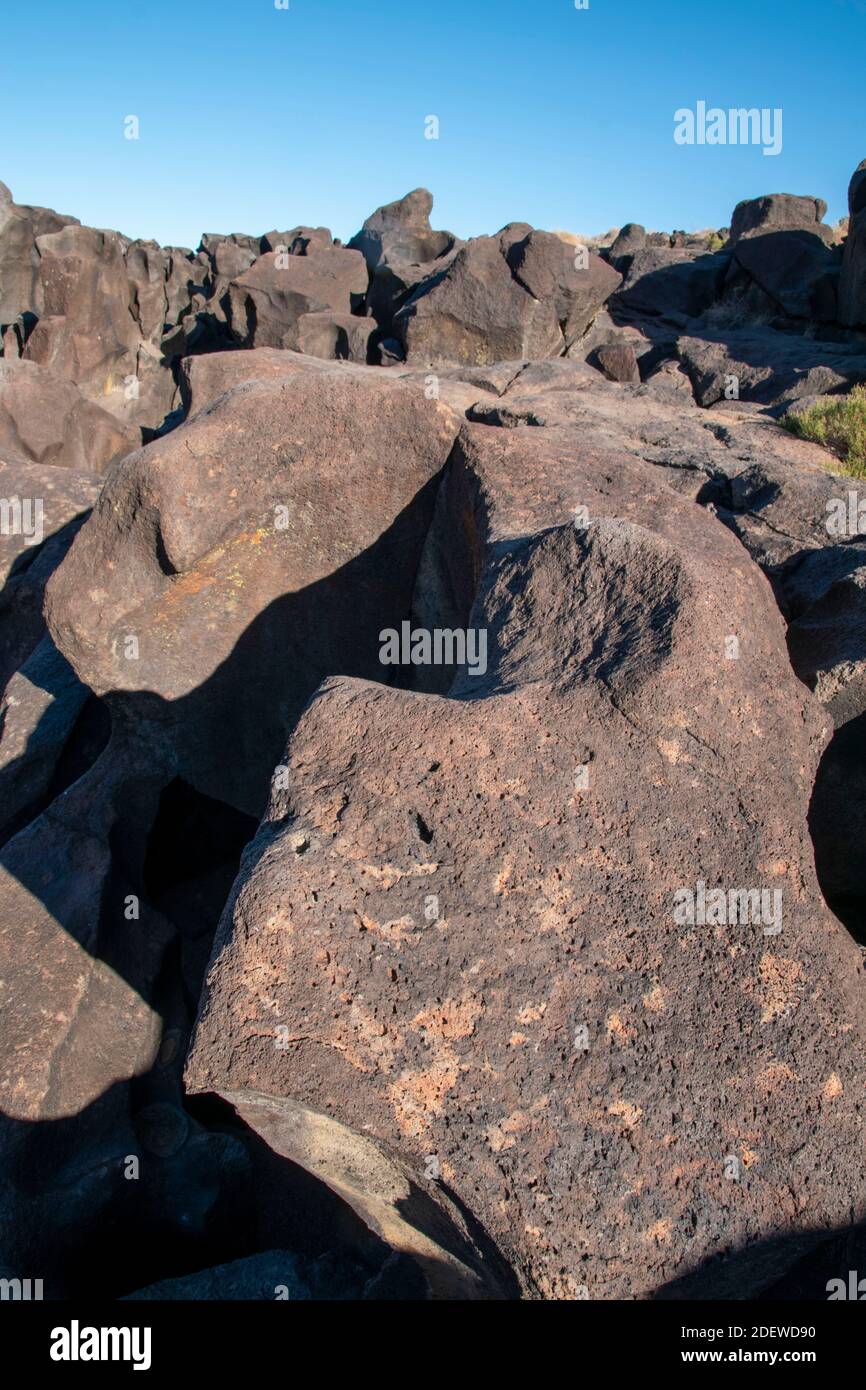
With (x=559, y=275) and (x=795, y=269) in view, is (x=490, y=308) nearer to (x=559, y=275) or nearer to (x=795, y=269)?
(x=559, y=275)

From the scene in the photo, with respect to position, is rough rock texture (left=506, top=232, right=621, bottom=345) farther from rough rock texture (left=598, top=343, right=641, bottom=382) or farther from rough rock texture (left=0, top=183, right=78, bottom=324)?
rough rock texture (left=0, top=183, right=78, bottom=324)

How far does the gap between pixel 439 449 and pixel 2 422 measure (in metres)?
8.43

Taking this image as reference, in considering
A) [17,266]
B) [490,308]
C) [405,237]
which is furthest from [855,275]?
[17,266]

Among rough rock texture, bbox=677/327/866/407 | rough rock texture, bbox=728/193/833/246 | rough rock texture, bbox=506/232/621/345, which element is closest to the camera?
rough rock texture, bbox=677/327/866/407

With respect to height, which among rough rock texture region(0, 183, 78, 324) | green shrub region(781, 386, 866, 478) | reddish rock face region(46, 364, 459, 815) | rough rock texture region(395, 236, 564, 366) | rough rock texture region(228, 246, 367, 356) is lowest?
reddish rock face region(46, 364, 459, 815)

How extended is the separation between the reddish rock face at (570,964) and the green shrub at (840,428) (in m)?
4.04

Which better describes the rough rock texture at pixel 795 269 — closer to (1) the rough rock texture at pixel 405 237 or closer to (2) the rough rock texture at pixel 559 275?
(2) the rough rock texture at pixel 559 275

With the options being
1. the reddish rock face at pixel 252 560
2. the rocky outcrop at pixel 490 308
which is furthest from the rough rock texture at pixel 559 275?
the reddish rock face at pixel 252 560

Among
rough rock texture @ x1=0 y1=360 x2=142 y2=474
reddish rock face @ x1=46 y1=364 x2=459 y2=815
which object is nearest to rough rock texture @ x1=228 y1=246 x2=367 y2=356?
rough rock texture @ x1=0 y1=360 x2=142 y2=474

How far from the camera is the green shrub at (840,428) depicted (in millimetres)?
6351

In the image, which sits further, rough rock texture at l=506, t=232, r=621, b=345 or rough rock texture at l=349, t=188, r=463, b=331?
rough rock texture at l=349, t=188, r=463, b=331

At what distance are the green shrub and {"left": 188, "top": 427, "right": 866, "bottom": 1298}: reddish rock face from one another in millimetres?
4043

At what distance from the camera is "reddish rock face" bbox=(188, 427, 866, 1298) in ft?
6.53
